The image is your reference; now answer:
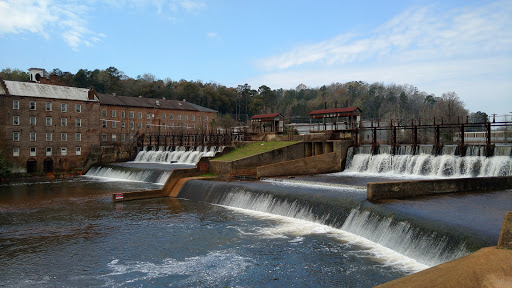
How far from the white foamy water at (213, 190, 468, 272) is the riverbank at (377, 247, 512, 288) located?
135 inches

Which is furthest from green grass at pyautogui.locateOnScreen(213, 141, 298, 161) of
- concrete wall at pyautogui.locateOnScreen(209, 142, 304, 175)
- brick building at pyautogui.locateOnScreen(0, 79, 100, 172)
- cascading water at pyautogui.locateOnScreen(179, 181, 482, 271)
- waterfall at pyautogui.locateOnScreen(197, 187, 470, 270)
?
brick building at pyautogui.locateOnScreen(0, 79, 100, 172)

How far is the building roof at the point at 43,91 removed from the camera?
43969 millimetres

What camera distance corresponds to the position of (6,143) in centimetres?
4234

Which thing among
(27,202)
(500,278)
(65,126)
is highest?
(65,126)

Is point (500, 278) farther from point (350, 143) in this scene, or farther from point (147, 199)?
point (350, 143)

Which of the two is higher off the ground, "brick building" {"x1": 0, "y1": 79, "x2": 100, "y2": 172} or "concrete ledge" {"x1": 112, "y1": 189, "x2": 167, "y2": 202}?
"brick building" {"x1": 0, "y1": 79, "x2": 100, "y2": 172}

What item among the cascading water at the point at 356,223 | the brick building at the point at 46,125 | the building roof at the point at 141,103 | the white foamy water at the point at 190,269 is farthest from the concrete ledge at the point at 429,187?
the building roof at the point at 141,103

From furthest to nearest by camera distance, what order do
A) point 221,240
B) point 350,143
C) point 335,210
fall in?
point 350,143, point 335,210, point 221,240

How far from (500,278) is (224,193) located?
1730 cm

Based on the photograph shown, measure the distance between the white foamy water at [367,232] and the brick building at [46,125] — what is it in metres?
32.9

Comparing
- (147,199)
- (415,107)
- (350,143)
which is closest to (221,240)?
(147,199)

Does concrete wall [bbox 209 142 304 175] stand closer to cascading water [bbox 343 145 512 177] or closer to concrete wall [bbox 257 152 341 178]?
concrete wall [bbox 257 152 341 178]

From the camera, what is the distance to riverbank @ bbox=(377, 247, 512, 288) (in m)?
6.50

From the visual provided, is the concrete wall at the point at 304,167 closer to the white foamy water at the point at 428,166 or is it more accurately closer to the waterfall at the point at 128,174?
the white foamy water at the point at 428,166
